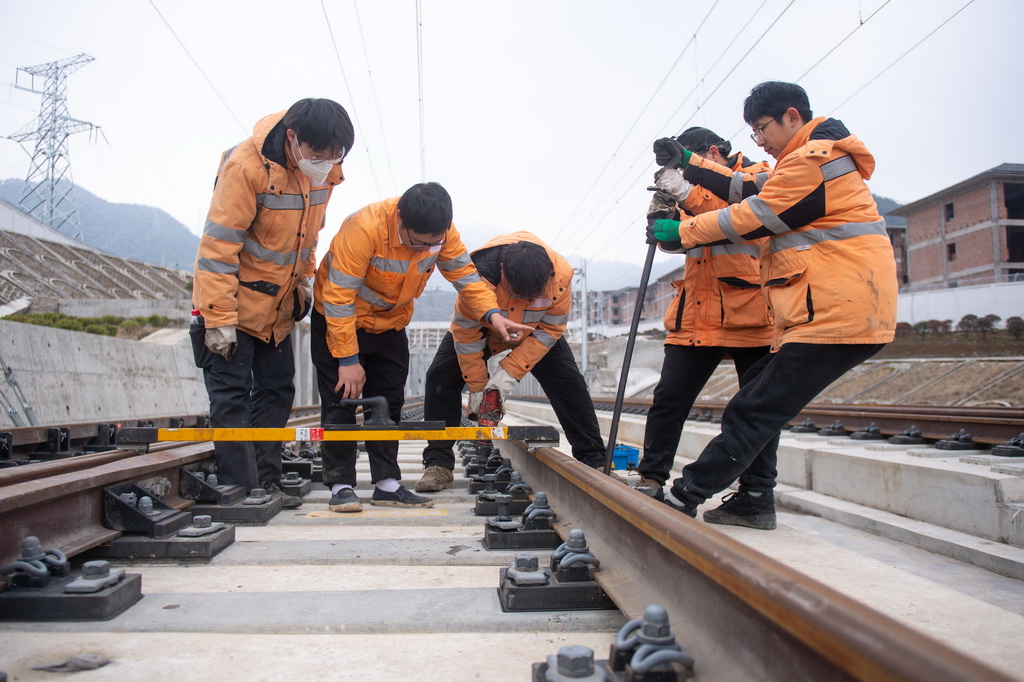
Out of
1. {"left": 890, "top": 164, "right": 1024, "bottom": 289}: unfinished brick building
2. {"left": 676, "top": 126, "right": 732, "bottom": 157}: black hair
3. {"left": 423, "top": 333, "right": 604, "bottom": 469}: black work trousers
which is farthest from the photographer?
{"left": 890, "top": 164, "right": 1024, "bottom": 289}: unfinished brick building

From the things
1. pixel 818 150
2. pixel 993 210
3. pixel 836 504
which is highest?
pixel 993 210

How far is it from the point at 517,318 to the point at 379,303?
0.85 metres

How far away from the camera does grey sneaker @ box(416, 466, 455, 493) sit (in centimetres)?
375

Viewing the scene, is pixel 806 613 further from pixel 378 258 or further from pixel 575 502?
pixel 378 258

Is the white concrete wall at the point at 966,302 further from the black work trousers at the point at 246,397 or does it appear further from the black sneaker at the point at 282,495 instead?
the black sneaker at the point at 282,495

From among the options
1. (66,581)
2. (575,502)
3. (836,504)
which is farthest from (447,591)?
(836,504)

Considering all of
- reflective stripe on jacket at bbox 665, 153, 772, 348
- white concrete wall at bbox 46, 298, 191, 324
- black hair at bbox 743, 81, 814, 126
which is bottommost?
reflective stripe on jacket at bbox 665, 153, 772, 348

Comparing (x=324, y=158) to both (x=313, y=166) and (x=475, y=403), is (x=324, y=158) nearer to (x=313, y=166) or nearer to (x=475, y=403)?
(x=313, y=166)

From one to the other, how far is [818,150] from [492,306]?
5.92 feet

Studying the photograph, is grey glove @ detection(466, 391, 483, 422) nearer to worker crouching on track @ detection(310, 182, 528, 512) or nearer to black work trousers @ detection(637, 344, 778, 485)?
worker crouching on track @ detection(310, 182, 528, 512)

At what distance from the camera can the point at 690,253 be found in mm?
3426

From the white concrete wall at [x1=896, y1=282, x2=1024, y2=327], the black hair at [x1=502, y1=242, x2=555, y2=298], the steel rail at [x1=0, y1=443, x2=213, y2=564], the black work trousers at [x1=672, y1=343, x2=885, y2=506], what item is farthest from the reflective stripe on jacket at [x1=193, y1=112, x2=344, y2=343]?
the white concrete wall at [x1=896, y1=282, x2=1024, y2=327]

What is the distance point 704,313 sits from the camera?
329 cm

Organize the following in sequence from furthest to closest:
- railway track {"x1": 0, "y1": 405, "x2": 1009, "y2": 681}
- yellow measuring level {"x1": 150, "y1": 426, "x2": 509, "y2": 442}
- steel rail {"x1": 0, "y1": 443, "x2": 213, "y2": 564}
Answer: yellow measuring level {"x1": 150, "y1": 426, "x2": 509, "y2": 442} < steel rail {"x1": 0, "y1": 443, "x2": 213, "y2": 564} < railway track {"x1": 0, "y1": 405, "x2": 1009, "y2": 681}
